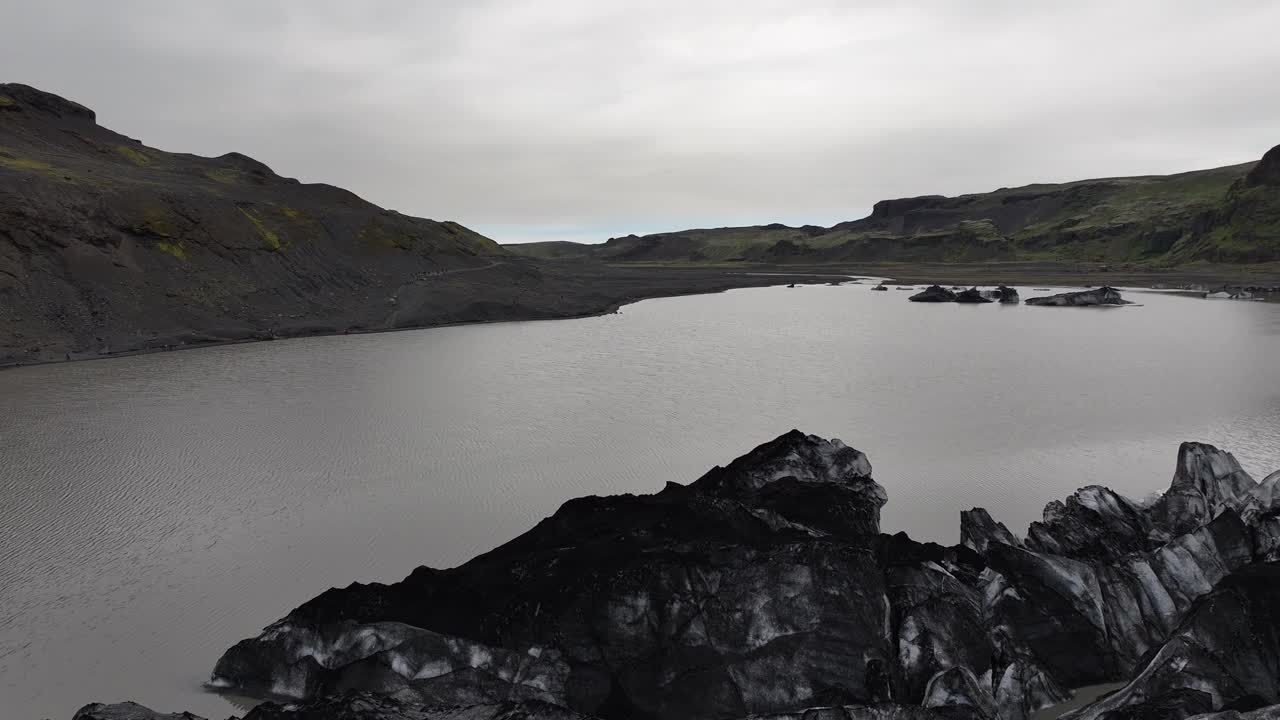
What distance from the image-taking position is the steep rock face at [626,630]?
4.74 meters

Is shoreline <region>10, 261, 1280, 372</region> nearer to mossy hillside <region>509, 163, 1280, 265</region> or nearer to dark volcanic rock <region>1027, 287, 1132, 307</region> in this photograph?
mossy hillside <region>509, 163, 1280, 265</region>

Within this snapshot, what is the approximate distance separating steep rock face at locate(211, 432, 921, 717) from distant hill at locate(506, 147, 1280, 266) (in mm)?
69972

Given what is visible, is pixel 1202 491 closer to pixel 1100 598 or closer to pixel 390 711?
pixel 1100 598

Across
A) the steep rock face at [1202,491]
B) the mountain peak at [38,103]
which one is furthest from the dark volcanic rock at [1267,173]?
the mountain peak at [38,103]

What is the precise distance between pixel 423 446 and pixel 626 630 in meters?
8.00

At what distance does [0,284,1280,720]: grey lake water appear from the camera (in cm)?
666

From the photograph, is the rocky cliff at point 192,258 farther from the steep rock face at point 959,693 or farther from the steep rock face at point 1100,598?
the steep rock face at point 1100,598

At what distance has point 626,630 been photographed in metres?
5.02

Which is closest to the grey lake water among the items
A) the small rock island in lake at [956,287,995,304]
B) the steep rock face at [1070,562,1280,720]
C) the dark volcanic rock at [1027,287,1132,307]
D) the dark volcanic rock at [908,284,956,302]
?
the steep rock face at [1070,562,1280,720]

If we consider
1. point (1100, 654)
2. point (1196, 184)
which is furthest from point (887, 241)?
point (1100, 654)

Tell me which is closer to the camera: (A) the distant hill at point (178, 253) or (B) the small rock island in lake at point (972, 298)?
(A) the distant hill at point (178, 253)

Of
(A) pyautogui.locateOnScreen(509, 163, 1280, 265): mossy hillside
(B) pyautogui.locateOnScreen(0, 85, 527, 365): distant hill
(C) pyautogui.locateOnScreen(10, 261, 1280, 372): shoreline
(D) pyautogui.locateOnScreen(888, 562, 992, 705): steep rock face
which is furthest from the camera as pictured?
(A) pyautogui.locateOnScreen(509, 163, 1280, 265): mossy hillside

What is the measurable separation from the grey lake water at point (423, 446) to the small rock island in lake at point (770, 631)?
1281mm

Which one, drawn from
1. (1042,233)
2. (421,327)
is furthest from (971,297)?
(1042,233)
